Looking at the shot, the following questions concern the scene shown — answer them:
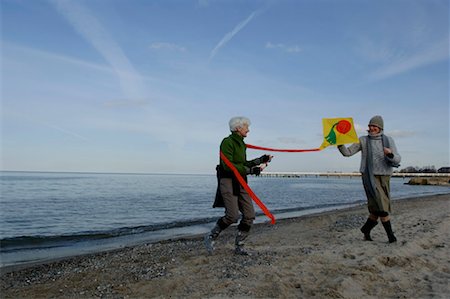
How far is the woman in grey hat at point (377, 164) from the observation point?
6590mm

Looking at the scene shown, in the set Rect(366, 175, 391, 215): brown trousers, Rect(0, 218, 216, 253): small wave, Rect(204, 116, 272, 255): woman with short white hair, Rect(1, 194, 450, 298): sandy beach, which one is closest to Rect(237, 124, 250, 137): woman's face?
Rect(204, 116, 272, 255): woman with short white hair

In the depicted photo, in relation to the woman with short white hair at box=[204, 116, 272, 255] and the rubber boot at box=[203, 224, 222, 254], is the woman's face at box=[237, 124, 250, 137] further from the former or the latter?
the rubber boot at box=[203, 224, 222, 254]

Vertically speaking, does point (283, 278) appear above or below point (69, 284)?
above

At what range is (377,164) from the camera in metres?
6.67

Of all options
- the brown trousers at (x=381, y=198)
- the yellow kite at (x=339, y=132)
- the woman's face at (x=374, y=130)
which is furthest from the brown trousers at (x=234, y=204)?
the woman's face at (x=374, y=130)

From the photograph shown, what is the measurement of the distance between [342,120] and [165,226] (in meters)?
9.22

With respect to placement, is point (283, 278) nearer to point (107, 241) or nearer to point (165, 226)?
point (107, 241)

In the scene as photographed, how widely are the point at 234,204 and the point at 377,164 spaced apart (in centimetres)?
287

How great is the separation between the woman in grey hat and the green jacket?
2112 millimetres

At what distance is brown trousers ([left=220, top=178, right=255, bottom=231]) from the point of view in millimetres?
5703

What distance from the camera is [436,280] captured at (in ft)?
14.5

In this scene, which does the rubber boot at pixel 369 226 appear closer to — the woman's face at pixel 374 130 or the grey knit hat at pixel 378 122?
the woman's face at pixel 374 130

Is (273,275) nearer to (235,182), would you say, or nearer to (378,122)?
(235,182)

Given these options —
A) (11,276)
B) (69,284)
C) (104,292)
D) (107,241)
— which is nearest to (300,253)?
(104,292)
